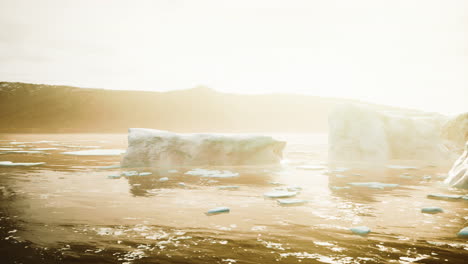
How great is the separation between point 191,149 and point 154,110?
2530 inches

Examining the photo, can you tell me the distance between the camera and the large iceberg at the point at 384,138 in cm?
1242

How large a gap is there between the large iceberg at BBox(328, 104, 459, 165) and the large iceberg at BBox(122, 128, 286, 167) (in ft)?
10.8

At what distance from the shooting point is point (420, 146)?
41.3 feet

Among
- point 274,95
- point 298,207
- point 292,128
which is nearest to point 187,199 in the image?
point 298,207

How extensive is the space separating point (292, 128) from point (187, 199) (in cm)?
7008

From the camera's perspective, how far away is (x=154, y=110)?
237 ft

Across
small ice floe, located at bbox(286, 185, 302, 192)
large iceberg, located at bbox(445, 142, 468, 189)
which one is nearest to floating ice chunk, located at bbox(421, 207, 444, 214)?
small ice floe, located at bbox(286, 185, 302, 192)

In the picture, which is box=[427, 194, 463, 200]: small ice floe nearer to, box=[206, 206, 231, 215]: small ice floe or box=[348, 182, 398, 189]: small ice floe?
box=[348, 182, 398, 189]: small ice floe

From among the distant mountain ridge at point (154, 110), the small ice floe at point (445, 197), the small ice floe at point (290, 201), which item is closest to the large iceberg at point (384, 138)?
the small ice floe at point (445, 197)

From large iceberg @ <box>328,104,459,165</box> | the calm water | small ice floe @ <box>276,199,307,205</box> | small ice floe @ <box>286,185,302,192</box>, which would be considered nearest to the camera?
the calm water

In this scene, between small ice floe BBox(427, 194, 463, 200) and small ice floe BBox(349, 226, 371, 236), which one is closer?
small ice floe BBox(349, 226, 371, 236)

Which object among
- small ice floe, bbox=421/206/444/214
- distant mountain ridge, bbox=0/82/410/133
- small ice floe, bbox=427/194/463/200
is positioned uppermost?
distant mountain ridge, bbox=0/82/410/133

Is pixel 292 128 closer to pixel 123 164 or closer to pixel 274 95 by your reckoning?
pixel 274 95

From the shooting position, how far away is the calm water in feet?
9.73
